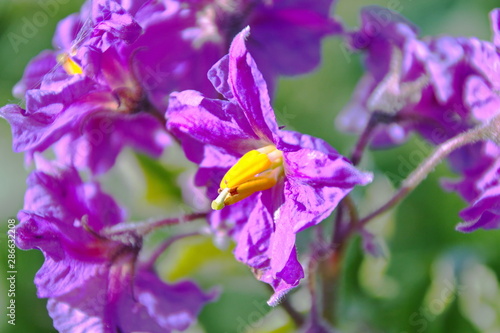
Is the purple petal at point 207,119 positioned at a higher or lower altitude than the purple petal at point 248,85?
lower

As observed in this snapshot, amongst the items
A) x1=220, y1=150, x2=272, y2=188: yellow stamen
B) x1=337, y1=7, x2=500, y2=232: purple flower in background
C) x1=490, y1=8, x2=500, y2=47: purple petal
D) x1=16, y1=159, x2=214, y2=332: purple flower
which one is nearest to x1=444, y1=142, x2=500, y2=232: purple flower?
x1=337, y1=7, x2=500, y2=232: purple flower in background

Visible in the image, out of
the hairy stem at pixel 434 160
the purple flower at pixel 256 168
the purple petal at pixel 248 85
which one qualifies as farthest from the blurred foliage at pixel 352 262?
the purple petal at pixel 248 85

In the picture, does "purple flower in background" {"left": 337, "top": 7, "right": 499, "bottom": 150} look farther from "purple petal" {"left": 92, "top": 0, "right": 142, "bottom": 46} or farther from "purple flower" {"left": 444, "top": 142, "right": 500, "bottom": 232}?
"purple petal" {"left": 92, "top": 0, "right": 142, "bottom": 46}

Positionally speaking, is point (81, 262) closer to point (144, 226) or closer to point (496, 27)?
point (144, 226)

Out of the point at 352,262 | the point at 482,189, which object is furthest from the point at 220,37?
the point at 352,262

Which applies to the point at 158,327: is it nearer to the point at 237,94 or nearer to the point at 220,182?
the point at 220,182

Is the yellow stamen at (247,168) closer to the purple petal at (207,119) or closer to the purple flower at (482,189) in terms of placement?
the purple petal at (207,119)

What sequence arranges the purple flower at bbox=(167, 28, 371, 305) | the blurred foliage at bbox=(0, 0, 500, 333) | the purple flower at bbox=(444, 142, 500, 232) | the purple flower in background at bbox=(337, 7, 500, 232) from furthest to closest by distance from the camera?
the blurred foliage at bbox=(0, 0, 500, 333) < the purple flower in background at bbox=(337, 7, 500, 232) < the purple flower at bbox=(444, 142, 500, 232) < the purple flower at bbox=(167, 28, 371, 305)
